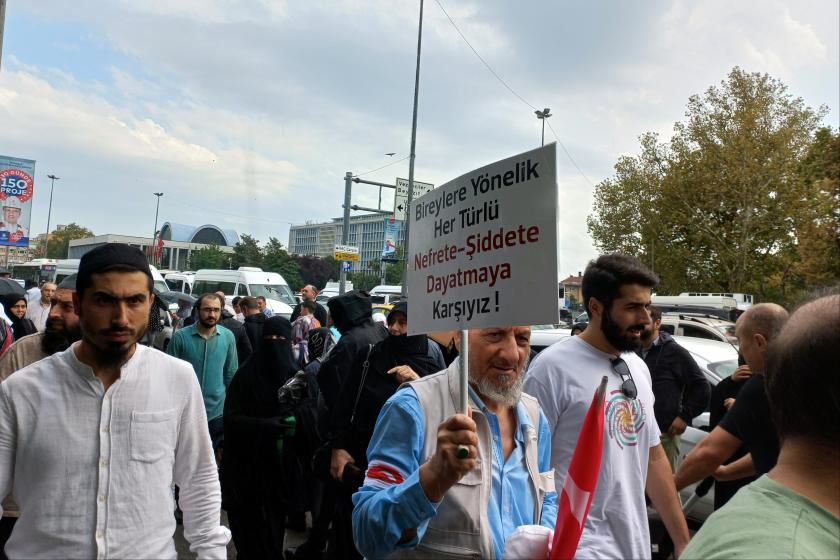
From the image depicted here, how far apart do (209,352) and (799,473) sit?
676 centimetres

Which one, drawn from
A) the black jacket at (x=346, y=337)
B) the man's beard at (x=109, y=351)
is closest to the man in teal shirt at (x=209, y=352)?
the black jacket at (x=346, y=337)

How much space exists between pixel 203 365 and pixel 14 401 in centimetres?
502

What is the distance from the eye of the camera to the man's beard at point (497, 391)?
2447mm

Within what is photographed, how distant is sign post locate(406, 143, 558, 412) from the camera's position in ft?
7.20

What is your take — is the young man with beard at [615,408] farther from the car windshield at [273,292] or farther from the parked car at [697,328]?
the car windshield at [273,292]

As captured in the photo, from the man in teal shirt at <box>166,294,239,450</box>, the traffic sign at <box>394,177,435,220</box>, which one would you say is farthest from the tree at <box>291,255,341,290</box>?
the man in teal shirt at <box>166,294,239,450</box>

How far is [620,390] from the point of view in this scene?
10.6 ft

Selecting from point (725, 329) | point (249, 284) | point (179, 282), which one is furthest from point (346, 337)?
point (179, 282)

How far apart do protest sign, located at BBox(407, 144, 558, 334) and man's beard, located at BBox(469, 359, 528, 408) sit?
0.78ft

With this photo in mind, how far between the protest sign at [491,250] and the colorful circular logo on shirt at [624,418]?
3.45 feet

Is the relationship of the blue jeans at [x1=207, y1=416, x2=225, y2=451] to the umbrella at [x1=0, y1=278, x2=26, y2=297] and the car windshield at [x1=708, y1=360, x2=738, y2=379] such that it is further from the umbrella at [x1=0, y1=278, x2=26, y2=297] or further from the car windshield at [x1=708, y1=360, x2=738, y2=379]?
the car windshield at [x1=708, y1=360, x2=738, y2=379]

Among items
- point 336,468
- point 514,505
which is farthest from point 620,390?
point 336,468

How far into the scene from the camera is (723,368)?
7.45 meters

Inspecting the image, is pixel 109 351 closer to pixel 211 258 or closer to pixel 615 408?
pixel 615 408
